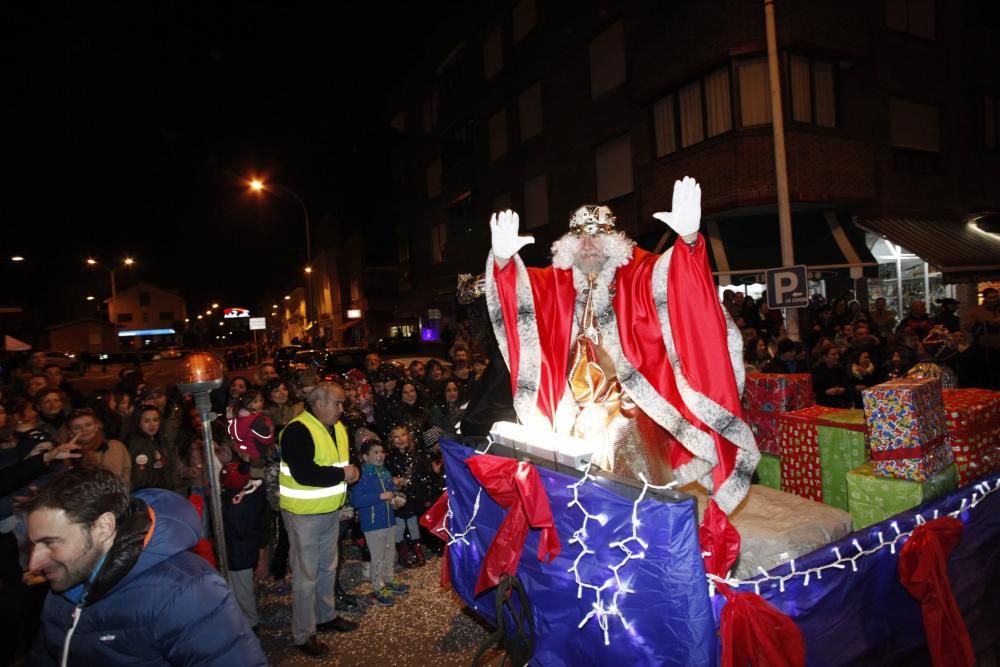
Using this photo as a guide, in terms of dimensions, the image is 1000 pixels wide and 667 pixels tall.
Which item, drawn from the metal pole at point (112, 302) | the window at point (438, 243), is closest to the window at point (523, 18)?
the window at point (438, 243)

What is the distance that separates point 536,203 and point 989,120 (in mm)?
12015

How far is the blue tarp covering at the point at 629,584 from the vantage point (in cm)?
224

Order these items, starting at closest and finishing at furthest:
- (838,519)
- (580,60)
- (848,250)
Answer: (838,519)
(848,250)
(580,60)

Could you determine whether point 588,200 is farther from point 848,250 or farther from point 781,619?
point 781,619

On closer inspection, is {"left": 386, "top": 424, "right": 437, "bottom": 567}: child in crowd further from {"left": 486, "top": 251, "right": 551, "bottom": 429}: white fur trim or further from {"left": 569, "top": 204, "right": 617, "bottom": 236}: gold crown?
{"left": 569, "top": 204, "right": 617, "bottom": 236}: gold crown

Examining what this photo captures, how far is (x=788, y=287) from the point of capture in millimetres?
7977

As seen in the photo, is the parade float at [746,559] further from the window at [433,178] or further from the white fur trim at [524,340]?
the window at [433,178]

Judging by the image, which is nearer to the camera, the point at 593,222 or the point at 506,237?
the point at 506,237

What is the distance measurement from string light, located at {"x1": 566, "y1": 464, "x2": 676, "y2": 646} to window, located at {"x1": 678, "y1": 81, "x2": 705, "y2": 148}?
11.8 metres

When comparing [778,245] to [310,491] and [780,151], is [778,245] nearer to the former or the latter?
[780,151]

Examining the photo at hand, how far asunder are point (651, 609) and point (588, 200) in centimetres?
1520

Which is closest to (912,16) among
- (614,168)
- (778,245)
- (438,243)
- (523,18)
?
(778,245)

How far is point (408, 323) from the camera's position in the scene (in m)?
32.4

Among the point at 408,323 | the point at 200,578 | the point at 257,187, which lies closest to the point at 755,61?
the point at 200,578
